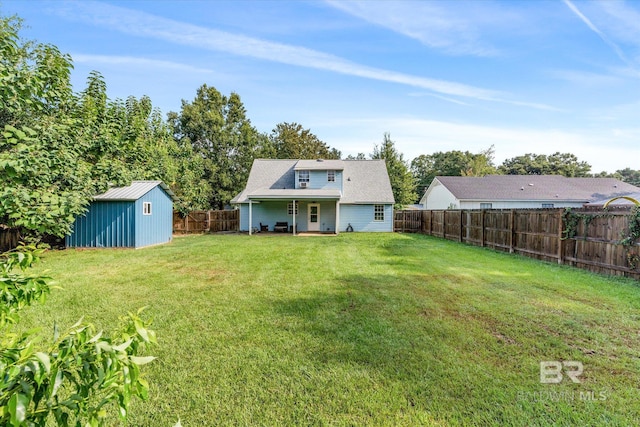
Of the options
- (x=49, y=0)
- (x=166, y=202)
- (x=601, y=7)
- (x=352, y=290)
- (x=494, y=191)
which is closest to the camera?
(x=352, y=290)

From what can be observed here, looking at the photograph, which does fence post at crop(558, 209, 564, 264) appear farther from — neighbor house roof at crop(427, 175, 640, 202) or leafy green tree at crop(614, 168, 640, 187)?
leafy green tree at crop(614, 168, 640, 187)

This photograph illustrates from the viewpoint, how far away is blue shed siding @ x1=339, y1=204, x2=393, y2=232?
2080 cm

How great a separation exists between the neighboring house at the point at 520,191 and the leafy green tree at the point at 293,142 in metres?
15.7

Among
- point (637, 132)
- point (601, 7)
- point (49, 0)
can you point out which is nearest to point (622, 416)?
point (601, 7)

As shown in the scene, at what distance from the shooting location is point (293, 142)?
37.0 m

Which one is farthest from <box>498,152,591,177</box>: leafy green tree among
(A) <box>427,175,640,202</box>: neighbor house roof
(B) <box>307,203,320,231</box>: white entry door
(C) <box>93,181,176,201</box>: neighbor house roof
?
(C) <box>93,181,176,201</box>: neighbor house roof

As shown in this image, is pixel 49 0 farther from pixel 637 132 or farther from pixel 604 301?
pixel 637 132

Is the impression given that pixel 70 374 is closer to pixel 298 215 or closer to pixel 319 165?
pixel 298 215

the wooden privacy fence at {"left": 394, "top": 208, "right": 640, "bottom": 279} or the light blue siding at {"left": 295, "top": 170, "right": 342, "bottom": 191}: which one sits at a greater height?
the light blue siding at {"left": 295, "top": 170, "right": 342, "bottom": 191}

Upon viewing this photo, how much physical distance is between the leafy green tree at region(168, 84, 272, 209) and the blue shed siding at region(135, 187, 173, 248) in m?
14.1

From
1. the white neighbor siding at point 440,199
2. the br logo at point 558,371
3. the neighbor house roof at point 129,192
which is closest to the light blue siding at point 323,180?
the neighbor house roof at point 129,192

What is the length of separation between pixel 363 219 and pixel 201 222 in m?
11.2

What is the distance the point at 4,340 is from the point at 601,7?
43.2 ft

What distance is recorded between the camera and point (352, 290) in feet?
19.8
